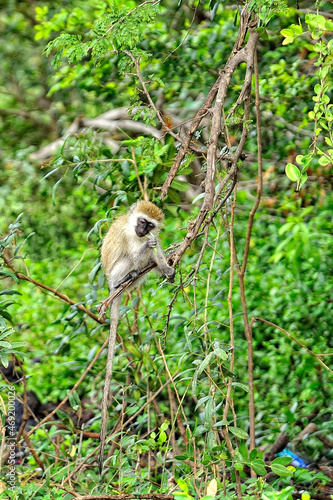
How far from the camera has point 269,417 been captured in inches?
177

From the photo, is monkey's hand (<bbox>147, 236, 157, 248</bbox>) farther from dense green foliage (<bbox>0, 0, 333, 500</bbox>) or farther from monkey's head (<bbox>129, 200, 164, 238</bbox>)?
dense green foliage (<bbox>0, 0, 333, 500</bbox>)

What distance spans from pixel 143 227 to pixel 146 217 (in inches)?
2.7

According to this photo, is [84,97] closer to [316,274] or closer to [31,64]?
[31,64]

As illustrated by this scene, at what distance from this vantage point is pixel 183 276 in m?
Answer: 2.87

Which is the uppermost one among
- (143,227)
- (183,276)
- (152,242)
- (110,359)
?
(183,276)

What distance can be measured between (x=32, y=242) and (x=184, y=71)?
4.06 metres

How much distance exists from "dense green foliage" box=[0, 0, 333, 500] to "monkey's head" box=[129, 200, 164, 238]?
8cm

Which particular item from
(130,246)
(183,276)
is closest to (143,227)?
(130,246)

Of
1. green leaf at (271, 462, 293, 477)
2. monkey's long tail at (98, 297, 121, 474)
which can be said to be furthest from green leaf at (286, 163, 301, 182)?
monkey's long tail at (98, 297, 121, 474)

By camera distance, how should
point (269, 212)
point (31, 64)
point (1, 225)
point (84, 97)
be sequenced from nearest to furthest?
point (269, 212)
point (1, 225)
point (84, 97)
point (31, 64)

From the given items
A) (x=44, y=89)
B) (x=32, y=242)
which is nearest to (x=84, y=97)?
(x=44, y=89)

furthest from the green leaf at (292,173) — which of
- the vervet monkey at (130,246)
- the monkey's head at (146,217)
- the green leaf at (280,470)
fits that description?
the monkey's head at (146,217)

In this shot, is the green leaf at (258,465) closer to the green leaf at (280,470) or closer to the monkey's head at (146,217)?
the green leaf at (280,470)

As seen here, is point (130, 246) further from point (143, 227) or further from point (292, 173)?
point (292, 173)
